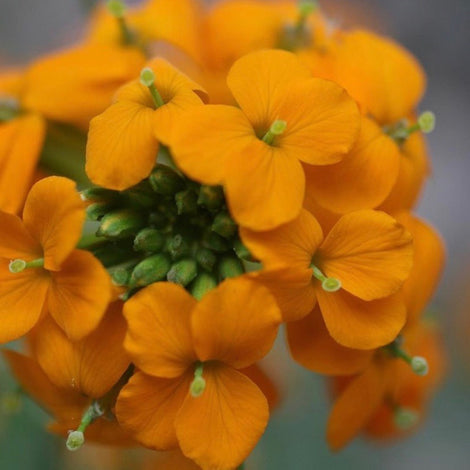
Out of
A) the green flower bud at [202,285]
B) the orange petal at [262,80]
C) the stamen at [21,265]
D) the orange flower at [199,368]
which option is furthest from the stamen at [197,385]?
the orange petal at [262,80]

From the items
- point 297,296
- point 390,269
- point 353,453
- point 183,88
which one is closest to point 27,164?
point 183,88

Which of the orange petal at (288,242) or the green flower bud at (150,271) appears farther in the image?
the green flower bud at (150,271)

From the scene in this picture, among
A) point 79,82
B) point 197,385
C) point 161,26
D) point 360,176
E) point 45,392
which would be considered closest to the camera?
point 197,385

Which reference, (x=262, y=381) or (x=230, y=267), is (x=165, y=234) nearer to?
(x=230, y=267)

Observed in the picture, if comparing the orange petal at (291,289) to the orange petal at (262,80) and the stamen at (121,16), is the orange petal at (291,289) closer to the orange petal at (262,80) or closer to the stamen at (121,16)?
the orange petal at (262,80)

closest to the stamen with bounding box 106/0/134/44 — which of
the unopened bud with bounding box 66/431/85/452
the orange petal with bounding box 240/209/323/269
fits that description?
the orange petal with bounding box 240/209/323/269

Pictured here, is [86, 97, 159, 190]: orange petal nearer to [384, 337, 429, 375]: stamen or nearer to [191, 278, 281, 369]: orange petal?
[191, 278, 281, 369]: orange petal

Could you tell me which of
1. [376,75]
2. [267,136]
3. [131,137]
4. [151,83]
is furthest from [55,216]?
[376,75]
